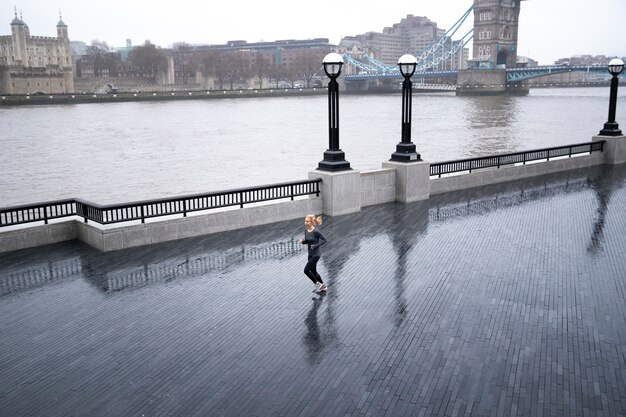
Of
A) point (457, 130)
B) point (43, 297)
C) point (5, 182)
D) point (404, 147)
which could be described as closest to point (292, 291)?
point (43, 297)

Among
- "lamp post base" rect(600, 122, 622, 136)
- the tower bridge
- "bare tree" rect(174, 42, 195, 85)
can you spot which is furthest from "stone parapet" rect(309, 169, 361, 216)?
"bare tree" rect(174, 42, 195, 85)

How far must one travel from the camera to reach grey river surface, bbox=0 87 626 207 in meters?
35.1

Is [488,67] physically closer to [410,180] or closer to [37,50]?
[37,50]

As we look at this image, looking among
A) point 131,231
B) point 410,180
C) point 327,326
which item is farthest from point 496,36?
point 327,326

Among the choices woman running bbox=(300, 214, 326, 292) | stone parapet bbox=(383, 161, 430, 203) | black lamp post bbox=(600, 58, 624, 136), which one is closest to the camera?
woman running bbox=(300, 214, 326, 292)

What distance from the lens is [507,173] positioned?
20656mm

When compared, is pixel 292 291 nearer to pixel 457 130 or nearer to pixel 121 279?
pixel 121 279

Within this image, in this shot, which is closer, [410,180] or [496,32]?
[410,180]

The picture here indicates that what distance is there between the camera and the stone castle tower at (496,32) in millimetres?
156375

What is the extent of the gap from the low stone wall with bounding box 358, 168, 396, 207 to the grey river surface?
1676 centimetres

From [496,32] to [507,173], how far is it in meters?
148

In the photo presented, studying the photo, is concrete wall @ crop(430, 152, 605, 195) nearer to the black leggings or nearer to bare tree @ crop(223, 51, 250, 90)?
the black leggings

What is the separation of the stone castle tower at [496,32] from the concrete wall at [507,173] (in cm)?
13791

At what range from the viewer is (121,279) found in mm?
10555
